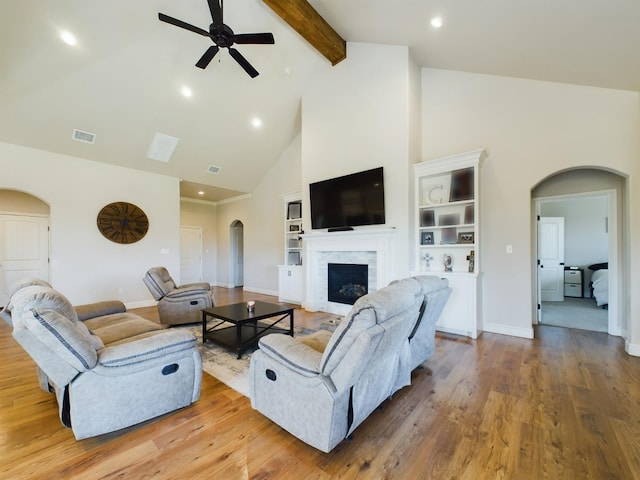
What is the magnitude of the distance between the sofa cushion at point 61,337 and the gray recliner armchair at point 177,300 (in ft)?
8.84

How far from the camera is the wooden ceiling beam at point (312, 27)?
12.3 feet

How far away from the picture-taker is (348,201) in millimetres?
4953

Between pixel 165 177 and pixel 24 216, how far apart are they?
2.92m

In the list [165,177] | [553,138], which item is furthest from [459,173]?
[165,177]

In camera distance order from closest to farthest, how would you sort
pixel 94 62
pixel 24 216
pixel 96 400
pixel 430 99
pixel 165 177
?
pixel 96 400, pixel 94 62, pixel 430 99, pixel 24 216, pixel 165 177

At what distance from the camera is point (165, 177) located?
6570 millimetres

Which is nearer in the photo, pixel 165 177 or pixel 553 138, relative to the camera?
pixel 553 138

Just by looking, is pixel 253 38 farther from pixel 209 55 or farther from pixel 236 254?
pixel 236 254

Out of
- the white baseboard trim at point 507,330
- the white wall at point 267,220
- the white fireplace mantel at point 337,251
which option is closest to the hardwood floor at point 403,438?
the white baseboard trim at point 507,330

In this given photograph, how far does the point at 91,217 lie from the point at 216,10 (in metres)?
4.81

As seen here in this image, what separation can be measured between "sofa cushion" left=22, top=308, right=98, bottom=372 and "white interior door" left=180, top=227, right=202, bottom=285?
7660 mm

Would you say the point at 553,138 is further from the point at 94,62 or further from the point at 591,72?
the point at 94,62

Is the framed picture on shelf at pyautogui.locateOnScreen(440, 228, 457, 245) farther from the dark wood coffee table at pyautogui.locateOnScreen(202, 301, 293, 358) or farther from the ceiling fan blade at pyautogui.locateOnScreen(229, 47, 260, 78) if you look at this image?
the ceiling fan blade at pyautogui.locateOnScreen(229, 47, 260, 78)

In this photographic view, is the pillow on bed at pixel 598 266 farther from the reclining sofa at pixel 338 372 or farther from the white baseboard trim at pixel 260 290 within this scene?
the white baseboard trim at pixel 260 290
